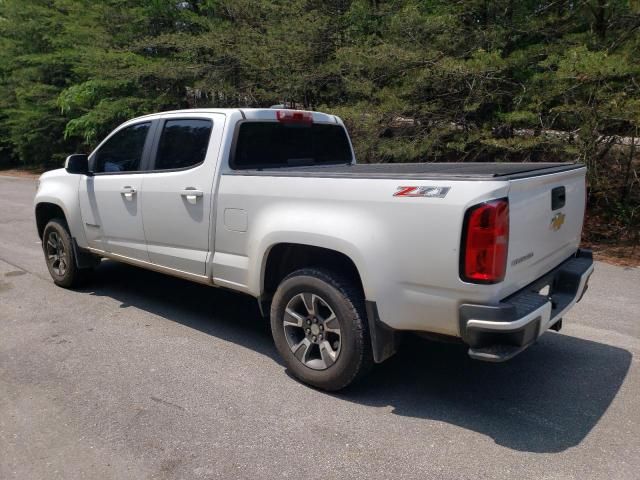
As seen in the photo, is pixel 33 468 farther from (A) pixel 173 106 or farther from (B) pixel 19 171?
(B) pixel 19 171

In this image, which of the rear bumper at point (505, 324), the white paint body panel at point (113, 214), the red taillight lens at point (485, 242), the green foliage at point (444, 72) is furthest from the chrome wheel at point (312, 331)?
the green foliage at point (444, 72)

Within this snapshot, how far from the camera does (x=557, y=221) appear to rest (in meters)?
3.57

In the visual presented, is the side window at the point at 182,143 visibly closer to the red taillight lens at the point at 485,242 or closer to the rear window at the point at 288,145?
the rear window at the point at 288,145

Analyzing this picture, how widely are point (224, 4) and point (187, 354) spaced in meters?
11.9

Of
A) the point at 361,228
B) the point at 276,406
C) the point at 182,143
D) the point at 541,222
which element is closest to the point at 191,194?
the point at 182,143

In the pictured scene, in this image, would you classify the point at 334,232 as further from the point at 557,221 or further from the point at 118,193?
the point at 118,193

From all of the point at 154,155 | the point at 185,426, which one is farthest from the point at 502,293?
the point at 154,155

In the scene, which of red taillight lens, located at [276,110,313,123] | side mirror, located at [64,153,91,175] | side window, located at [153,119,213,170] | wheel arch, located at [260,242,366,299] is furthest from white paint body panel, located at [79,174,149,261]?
wheel arch, located at [260,242,366,299]

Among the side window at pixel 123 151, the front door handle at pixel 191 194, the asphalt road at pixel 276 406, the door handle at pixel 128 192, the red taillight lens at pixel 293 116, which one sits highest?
the red taillight lens at pixel 293 116

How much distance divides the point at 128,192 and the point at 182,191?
84 centimetres

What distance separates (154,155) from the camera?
4.88 m

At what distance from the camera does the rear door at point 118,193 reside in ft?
16.4

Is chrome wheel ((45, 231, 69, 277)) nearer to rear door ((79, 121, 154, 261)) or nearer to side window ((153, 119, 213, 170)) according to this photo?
rear door ((79, 121, 154, 261))

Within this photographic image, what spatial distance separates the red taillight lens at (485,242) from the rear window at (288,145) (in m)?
2.09
